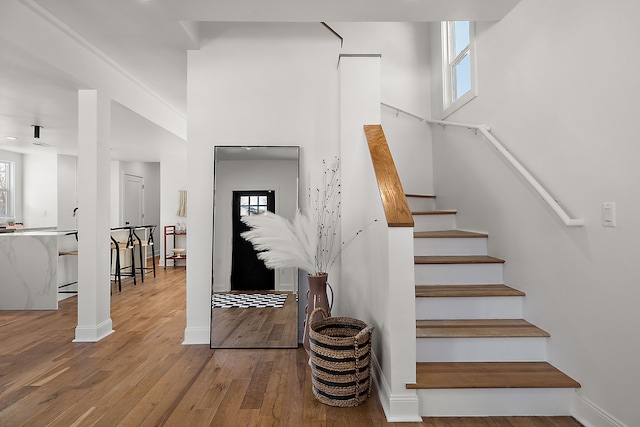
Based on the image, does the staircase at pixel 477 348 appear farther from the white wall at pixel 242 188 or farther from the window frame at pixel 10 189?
the window frame at pixel 10 189

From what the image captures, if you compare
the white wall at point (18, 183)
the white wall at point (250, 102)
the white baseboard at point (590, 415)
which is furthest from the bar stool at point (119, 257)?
the white baseboard at point (590, 415)

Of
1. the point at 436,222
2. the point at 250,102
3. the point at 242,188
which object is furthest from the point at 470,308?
the point at 250,102

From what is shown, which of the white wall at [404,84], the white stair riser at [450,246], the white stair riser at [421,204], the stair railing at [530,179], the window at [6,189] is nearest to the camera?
the stair railing at [530,179]

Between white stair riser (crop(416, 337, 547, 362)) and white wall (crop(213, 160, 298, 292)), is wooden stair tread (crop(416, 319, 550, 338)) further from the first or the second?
white wall (crop(213, 160, 298, 292))

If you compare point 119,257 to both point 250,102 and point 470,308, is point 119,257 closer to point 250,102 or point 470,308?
point 250,102

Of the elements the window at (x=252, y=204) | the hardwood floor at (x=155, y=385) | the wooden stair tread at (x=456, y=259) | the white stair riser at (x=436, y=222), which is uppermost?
the window at (x=252, y=204)

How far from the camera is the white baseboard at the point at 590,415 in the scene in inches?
69.0

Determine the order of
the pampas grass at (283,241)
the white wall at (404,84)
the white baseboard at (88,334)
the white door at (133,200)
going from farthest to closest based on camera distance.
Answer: the white door at (133,200), the white wall at (404,84), the white baseboard at (88,334), the pampas grass at (283,241)

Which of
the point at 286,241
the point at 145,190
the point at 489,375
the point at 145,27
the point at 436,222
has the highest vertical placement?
the point at 145,27

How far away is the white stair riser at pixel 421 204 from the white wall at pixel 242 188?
1.32 metres

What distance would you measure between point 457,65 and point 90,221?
3.70 meters

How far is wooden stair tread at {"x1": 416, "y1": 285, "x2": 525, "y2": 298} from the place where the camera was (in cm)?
240

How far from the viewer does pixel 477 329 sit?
2.25 metres

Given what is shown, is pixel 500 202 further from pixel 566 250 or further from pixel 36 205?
pixel 36 205
